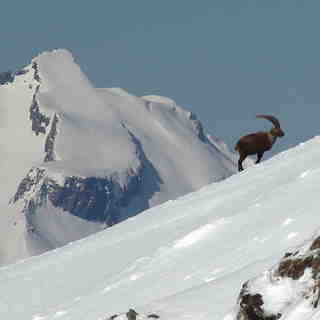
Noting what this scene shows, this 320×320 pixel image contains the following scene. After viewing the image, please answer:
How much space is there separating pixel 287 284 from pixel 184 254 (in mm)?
10899

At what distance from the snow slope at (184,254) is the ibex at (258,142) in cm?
398

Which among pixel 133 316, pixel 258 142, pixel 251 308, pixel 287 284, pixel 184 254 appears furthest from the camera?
pixel 258 142

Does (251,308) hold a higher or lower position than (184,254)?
lower

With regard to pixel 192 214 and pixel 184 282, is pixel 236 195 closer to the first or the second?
pixel 192 214

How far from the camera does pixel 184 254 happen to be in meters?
24.4

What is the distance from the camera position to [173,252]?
25.0 m

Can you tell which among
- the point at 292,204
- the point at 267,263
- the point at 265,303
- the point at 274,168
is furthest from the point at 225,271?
the point at 274,168

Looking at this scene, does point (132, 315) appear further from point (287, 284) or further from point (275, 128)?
point (275, 128)

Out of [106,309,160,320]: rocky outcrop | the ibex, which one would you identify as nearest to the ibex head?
the ibex

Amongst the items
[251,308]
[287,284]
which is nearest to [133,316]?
[251,308]

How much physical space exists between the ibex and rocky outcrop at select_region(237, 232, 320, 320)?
936 inches

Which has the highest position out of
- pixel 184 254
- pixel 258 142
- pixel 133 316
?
pixel 258 142

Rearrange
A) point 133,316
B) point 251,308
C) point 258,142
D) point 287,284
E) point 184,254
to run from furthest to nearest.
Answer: point 258,142
point 184,254
point 133,316
point 251,308
point 287,284

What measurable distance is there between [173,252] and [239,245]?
82.1 inches
